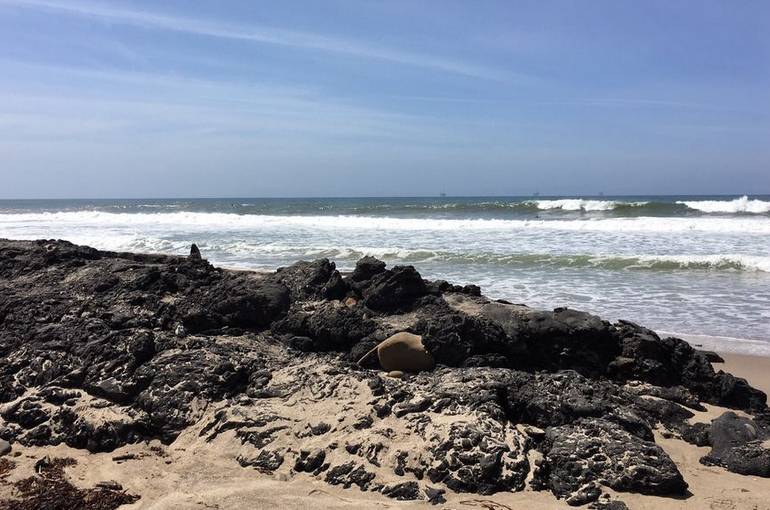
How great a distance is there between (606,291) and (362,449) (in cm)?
782

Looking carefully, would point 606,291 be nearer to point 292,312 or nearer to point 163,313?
point 292,312

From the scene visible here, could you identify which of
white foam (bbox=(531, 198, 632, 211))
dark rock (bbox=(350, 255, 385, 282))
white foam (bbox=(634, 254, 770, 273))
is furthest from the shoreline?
white foam (bbox=(531, 198, 632, 211))

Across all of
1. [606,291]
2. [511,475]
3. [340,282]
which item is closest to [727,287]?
[606,291]

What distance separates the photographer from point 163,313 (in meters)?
4.79

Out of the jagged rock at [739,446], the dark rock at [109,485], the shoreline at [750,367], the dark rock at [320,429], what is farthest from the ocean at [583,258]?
the dark rock at [109,485]

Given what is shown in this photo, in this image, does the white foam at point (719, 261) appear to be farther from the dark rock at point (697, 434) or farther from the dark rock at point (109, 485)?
the dark rock at point (109, 485)

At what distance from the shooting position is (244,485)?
3.24m

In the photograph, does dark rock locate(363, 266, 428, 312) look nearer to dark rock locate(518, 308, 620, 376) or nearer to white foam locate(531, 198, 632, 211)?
dark rock locate(518, 308, 620, 376)

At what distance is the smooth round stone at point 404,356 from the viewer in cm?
432

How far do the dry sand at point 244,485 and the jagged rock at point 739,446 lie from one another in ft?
0.24

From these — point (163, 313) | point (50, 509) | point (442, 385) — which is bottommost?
point (50, 509)

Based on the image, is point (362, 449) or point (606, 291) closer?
point (362, 449)

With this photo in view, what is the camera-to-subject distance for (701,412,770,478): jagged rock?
11.3ft

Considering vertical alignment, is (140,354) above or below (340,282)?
below
